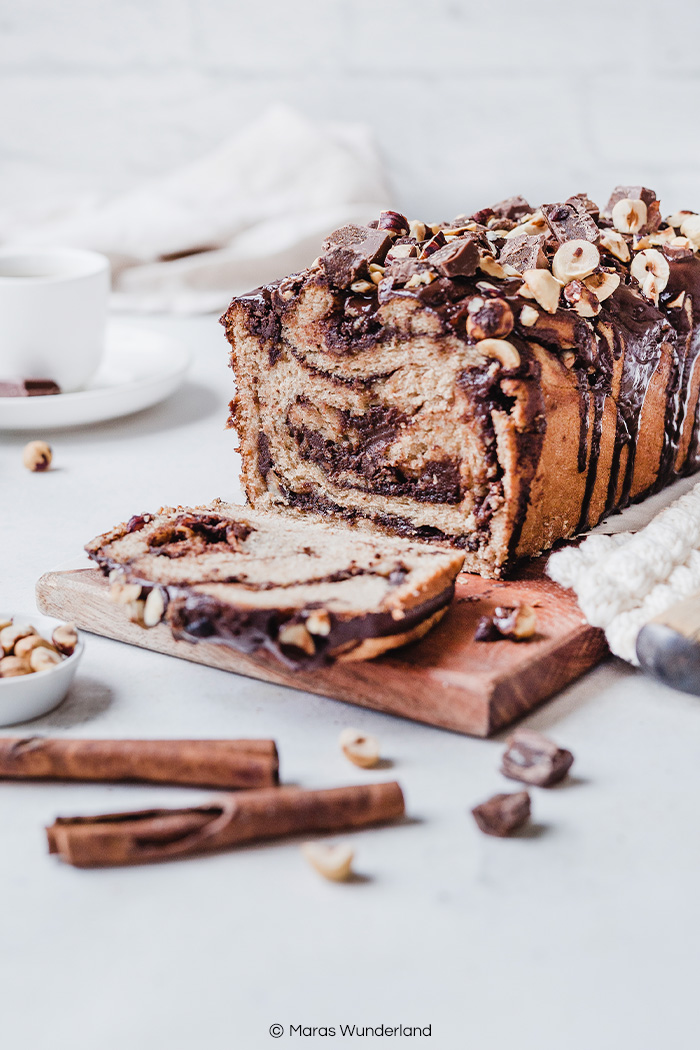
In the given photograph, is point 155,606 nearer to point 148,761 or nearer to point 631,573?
point 148,761

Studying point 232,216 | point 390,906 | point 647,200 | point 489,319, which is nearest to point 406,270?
point 489,319

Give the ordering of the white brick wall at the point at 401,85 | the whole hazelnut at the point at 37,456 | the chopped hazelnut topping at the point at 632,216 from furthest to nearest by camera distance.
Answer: the white brick wall at the point at 401,85 → the whole hazelnut at the point at 37,456 → the chopped hazelnut topping at the point at 632,216

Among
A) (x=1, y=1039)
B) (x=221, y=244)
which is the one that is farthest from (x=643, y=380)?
(x=221, y=244)

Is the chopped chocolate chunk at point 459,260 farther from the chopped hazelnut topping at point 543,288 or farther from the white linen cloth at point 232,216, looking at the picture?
the white linen cloth at point 232,216

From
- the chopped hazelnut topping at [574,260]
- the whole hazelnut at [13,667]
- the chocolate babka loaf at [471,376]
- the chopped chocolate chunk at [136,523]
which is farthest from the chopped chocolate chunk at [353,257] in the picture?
the whole hazelnut at [13,667]

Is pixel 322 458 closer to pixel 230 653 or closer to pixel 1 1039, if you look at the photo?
pixel 230 653

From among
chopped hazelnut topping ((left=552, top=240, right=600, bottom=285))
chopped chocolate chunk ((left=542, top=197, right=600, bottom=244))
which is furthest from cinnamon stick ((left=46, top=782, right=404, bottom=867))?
chopped chocolate chunk ((left=542, top=197, right=600, bottom=244))

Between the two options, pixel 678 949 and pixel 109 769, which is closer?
pixel 678 949
